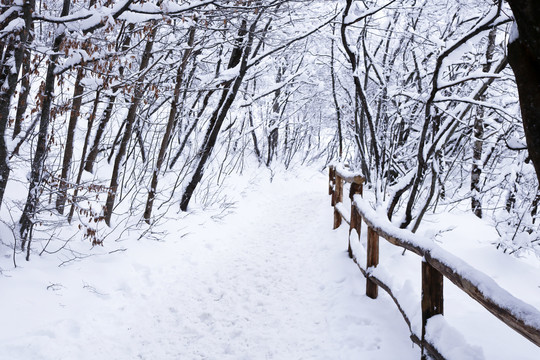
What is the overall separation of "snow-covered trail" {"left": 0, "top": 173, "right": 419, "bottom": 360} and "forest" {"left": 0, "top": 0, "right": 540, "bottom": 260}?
64cm

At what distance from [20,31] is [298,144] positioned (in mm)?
16103

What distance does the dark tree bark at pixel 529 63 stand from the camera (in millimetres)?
1458

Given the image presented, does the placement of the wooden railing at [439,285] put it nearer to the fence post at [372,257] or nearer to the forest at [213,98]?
the fence post at [372,257]

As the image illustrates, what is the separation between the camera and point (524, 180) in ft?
26.1

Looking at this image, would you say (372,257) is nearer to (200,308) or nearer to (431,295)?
(431,295)

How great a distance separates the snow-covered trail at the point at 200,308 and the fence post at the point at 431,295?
0.54 m

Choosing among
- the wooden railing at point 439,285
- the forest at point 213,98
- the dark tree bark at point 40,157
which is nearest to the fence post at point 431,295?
the wooden railing at point 439,285

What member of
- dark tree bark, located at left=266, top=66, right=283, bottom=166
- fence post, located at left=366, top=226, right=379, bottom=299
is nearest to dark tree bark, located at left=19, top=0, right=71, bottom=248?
fence post, located at left=366, top=226, right=379, bottom=299

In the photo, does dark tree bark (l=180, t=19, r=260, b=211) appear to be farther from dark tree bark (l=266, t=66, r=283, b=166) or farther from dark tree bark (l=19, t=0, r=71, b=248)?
dark tree bark (l=266, t=66, r=283, b=166)

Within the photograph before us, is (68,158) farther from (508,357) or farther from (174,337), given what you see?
(508,357)

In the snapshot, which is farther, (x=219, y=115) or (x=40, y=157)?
(x=219, y=115)

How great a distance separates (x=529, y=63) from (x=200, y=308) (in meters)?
4.32

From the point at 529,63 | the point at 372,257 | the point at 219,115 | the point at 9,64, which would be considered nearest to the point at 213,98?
the point at 219,115

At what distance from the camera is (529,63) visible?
154cm
